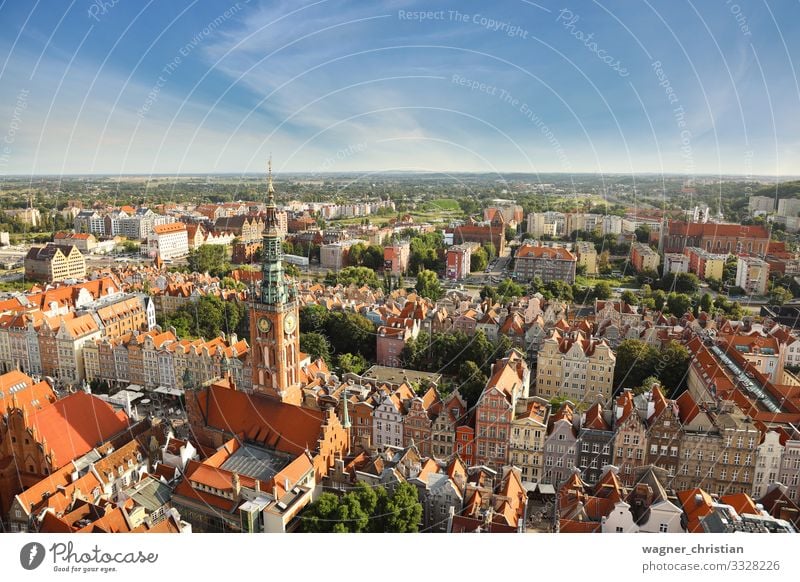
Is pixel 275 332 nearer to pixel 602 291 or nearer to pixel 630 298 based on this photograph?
pixel 630 298

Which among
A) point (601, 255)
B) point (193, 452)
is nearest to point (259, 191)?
point (193, 452)

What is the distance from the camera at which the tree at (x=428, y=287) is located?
16500 millimetres

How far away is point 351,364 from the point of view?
10.6 m

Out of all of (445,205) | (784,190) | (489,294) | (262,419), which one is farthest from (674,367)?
(445,205)

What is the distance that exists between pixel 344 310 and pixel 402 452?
6650 mm

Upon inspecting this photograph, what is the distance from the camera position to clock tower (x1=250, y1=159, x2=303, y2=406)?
6.46 m

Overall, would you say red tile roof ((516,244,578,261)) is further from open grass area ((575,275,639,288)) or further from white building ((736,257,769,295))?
white building ((736,257,769,295))

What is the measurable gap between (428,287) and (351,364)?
6.66 meters

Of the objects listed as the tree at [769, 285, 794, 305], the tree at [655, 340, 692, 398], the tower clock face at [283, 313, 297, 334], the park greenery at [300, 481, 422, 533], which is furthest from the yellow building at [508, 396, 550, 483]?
the tree at [769, 285, 794, 305]

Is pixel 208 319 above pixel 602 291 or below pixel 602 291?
below

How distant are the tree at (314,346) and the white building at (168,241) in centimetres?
1443

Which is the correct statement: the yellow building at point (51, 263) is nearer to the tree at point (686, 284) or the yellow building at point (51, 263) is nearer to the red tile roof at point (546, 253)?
the red tile roof at point (546, 253)

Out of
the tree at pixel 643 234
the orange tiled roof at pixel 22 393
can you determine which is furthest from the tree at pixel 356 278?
the orange tiled roof at pixel 22 393

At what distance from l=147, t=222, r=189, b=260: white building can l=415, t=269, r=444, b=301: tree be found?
11655mm
